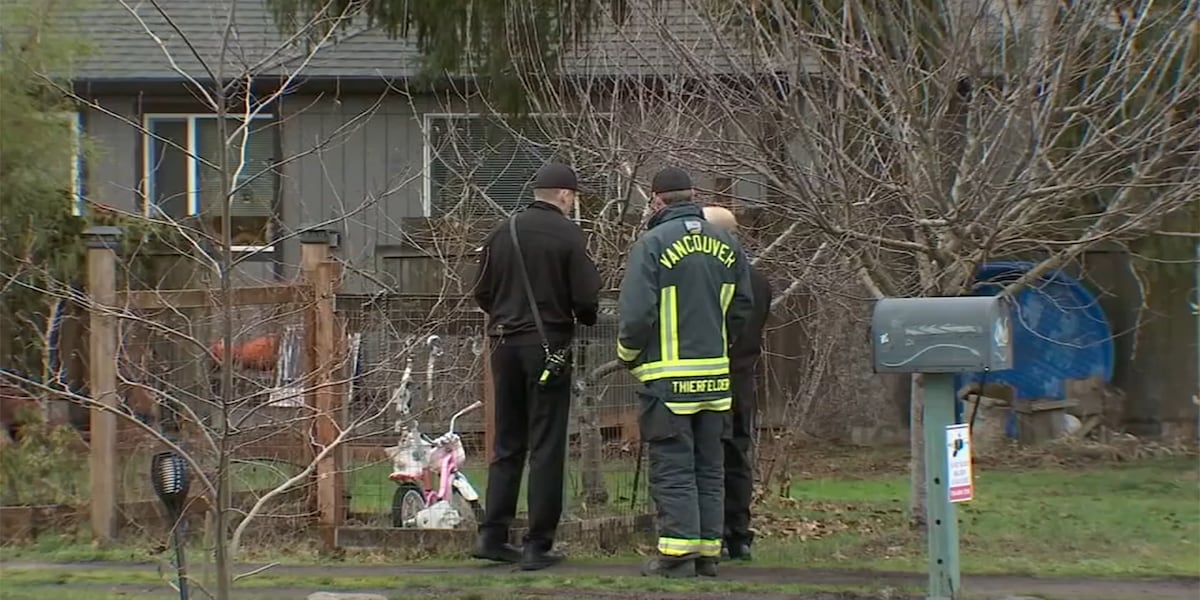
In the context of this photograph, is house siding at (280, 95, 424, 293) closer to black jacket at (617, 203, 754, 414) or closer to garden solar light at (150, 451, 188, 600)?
black jacket at (617, 203, 754, 414)

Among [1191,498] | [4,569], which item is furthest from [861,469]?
[4,569]

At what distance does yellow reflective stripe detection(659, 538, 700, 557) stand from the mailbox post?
121cm

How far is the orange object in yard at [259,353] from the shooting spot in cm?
782

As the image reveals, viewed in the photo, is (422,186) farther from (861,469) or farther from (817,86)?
(817,86)

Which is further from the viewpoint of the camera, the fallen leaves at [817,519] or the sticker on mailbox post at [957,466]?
the fallen leaves at [817,519]

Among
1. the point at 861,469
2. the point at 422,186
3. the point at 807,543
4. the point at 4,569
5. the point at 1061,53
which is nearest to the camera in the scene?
the point at 1061,53

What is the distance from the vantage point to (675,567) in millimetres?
6738

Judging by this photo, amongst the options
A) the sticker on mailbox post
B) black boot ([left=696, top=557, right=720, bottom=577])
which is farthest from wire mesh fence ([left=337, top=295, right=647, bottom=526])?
the sticker on mailbox post

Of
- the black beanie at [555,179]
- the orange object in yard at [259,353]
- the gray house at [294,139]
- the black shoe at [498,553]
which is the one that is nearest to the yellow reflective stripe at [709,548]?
the black shoe at [498,553]

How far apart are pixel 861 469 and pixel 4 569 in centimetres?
763

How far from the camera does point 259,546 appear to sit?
308 inches

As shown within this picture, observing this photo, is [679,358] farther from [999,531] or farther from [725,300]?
[999,531]

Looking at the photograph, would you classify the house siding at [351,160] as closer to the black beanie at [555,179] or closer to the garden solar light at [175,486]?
the black beanie at [555,179]

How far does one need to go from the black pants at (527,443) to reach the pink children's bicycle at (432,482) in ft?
1.75
